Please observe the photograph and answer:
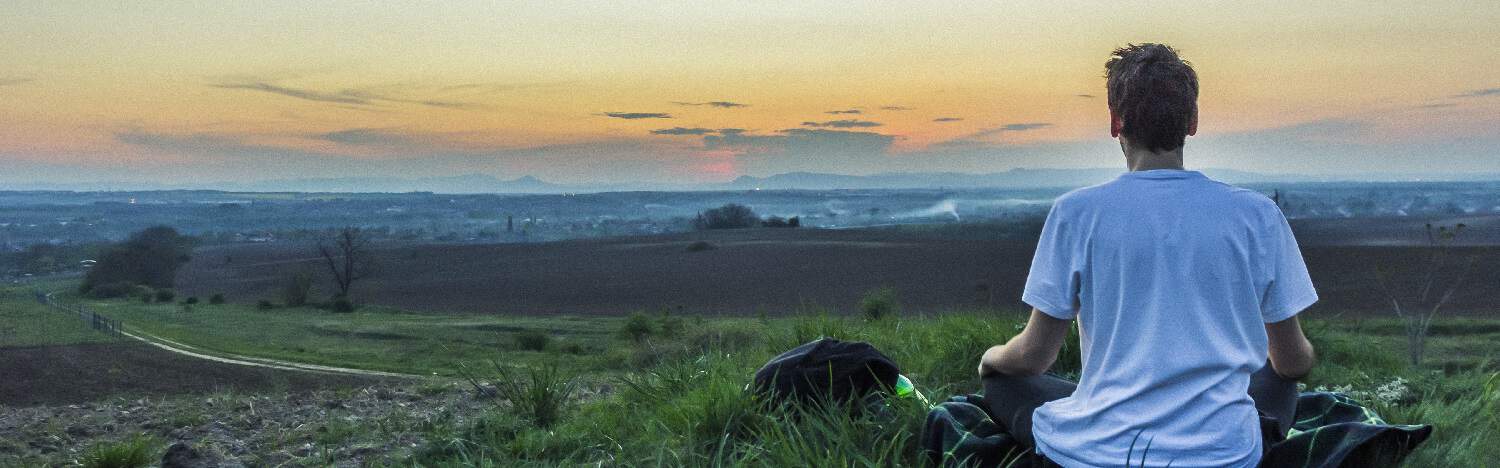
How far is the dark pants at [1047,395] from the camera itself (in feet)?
9.81

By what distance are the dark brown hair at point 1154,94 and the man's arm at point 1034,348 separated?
478 millimetres

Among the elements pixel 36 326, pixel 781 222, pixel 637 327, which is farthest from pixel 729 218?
pixel 637 327

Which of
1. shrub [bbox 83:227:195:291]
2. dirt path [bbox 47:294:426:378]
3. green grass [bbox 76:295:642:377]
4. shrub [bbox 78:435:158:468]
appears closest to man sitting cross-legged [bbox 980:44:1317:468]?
shrub [bbox 78:435:158:468]

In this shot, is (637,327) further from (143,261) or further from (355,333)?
(143,261)

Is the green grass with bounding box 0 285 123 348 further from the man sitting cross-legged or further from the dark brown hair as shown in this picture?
the dark brown hair

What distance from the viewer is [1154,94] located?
2.29 m

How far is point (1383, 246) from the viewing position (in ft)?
184

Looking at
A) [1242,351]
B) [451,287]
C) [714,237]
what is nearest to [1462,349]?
[1242,351]

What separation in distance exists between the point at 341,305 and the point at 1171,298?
64531 mm

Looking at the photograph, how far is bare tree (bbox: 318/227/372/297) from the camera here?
77863 millimetres

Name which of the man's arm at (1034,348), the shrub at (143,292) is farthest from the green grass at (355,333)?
the man's arm at (1034,348)

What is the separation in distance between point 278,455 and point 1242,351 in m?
4.96

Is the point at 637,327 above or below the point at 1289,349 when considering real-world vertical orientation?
below

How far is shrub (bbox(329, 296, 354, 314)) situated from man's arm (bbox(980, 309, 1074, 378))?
205 ft
